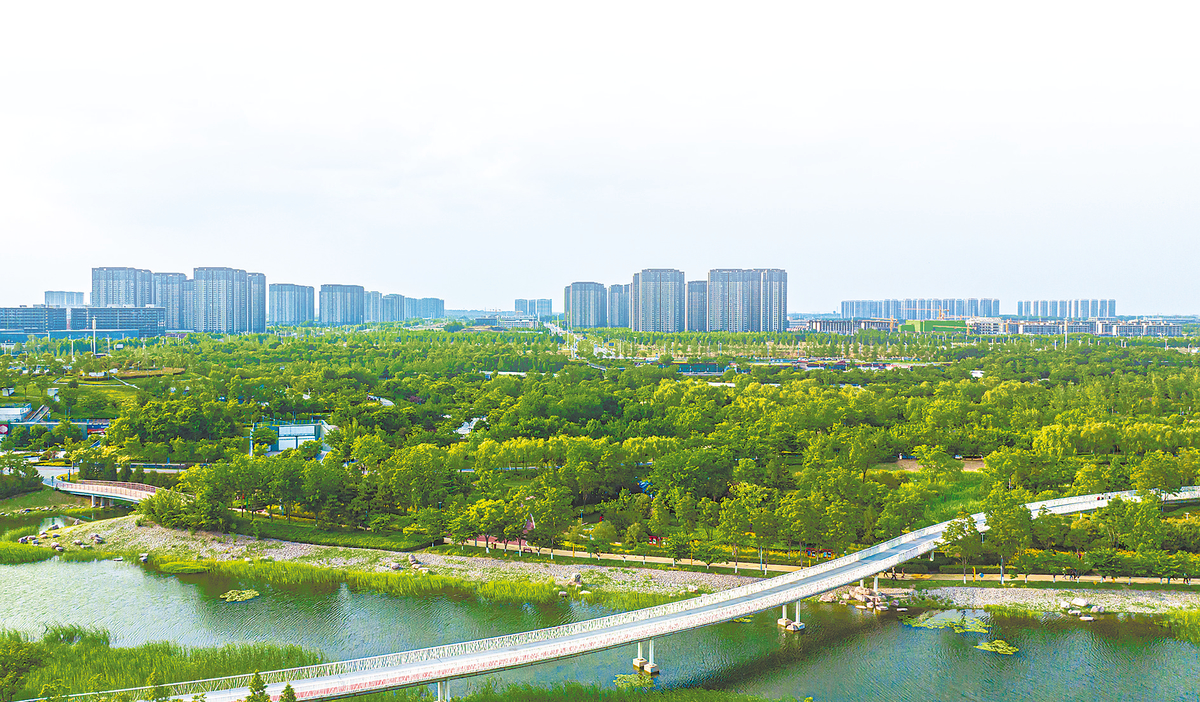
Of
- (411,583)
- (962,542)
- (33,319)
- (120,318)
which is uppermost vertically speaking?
(120,318)

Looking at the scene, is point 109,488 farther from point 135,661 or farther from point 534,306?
point 534,306

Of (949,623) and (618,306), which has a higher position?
(618,306)

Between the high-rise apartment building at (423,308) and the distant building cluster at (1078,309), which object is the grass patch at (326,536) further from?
the distant building cluster at (1078,309)

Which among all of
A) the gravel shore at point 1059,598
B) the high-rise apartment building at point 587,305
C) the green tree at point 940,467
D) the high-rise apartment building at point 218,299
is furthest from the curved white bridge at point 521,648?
the high-rise apartment building at point 587,305

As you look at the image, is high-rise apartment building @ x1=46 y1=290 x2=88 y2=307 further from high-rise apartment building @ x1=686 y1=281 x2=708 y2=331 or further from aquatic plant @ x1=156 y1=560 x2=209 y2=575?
aquatic plant @ x1=156 y1=560 x2=209 y2=575

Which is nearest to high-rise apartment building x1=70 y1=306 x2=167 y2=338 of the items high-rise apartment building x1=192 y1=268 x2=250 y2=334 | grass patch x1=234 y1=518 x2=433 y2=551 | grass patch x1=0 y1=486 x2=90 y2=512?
high-rise apartment building x1=192 y1=268 x2=250 y2=334

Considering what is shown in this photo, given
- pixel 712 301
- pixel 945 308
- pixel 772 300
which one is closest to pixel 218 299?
pixel 712 301
